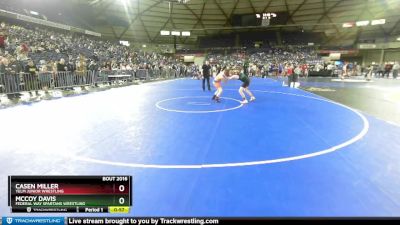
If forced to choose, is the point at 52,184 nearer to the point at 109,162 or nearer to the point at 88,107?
the point at 109,162

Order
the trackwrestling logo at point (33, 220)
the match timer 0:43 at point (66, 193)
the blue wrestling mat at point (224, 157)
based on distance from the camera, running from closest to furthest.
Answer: the trackwrestling logo at point (33, 220) < the match timer 0:43 at point (66, 193) < the blue wrestling mat at point (224, 157)

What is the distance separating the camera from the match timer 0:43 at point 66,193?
2.76 metres

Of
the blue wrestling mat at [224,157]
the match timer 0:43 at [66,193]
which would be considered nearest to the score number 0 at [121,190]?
the match timer 0:43 at [66,193]

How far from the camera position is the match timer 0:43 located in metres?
2.76

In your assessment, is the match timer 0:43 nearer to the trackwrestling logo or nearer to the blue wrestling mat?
the trackwrestling logo

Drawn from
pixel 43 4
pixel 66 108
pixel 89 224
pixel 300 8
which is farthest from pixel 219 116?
pixel 300 8

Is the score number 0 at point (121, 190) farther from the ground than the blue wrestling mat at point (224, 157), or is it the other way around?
the score number 0 at point (121, 190)

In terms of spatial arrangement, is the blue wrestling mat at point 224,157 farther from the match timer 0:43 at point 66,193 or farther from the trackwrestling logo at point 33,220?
the trackwrestling logo at point 33,220

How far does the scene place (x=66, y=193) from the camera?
9.12 feet

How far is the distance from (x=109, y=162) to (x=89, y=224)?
6.99ft

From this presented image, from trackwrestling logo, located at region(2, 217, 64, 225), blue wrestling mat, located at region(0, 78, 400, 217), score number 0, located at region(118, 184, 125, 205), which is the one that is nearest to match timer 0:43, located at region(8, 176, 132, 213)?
score number 0, located at region(118, 184, 125, 205)

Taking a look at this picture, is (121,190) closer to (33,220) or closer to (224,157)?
(33,220)

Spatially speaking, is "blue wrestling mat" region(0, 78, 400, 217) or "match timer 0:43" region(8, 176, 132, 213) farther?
"blue wrestling mat" region(0, 78, 400, 217)

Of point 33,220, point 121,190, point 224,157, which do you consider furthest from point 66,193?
point 224,157
